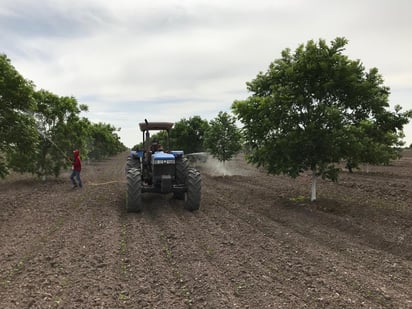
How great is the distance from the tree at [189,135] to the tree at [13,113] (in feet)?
75.2

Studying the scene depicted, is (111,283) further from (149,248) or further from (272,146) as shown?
(272,146)

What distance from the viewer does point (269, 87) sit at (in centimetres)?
1328

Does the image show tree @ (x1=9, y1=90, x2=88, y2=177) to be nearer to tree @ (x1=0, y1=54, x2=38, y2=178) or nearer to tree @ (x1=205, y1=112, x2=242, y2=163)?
tree @ (x1=0, y1=54, x2=38, y2=178)

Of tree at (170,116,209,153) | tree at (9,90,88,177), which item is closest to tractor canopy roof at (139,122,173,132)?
tree at (9,90,88,177)

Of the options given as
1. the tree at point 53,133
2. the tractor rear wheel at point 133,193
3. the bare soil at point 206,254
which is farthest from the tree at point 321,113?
the tree at point 53,133

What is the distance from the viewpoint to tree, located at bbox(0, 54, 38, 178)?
1186 cm

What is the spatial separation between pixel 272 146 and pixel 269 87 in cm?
232

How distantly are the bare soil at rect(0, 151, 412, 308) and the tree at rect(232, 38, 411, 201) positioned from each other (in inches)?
72.7

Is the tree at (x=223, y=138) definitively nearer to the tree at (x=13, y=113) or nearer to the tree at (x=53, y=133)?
the tree at (x=53, y=133)

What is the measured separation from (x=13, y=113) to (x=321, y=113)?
10.1 meters

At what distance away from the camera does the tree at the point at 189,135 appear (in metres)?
35.4

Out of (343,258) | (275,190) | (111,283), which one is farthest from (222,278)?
(275,190)

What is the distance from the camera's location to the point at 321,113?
1173cm

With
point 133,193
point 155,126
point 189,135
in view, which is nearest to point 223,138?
point 189,135
